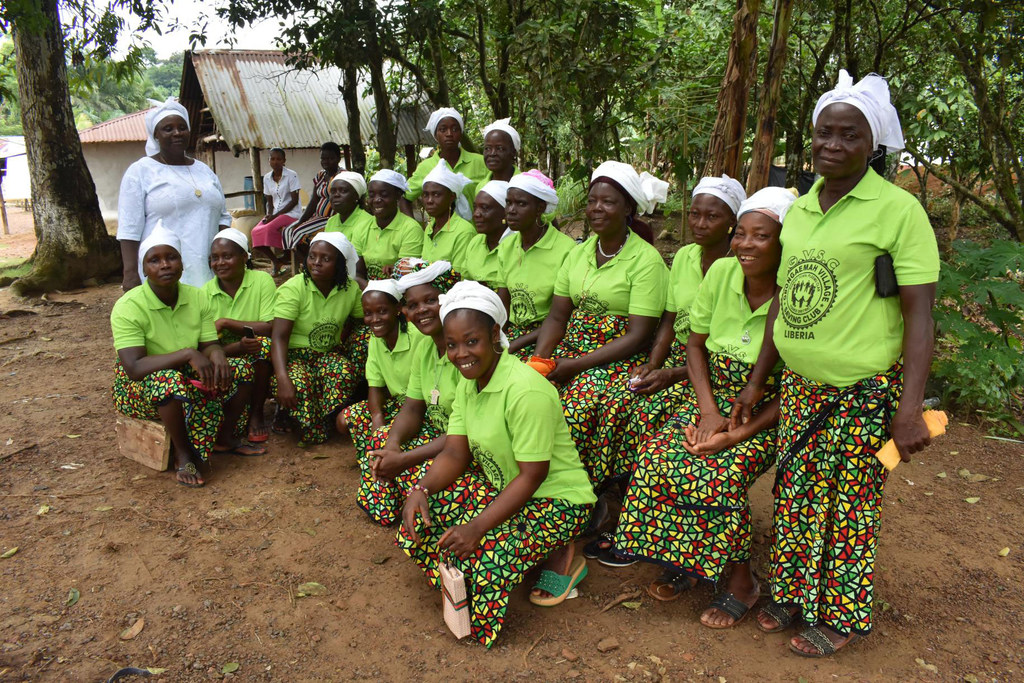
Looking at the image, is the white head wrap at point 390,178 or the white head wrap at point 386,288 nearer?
the white head wrap at point 386,288

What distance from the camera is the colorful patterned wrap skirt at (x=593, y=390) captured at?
11.5 feet

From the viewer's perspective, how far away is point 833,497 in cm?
270

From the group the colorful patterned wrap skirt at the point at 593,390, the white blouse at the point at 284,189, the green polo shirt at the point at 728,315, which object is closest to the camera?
the green polo shirt at the point at 728,315

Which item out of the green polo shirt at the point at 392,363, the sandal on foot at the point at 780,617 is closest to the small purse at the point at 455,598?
the sandal on foot at the point at 780,617

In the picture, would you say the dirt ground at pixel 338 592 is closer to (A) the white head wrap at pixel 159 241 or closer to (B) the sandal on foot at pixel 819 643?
(B) the sandal on foot at pixel 819 643

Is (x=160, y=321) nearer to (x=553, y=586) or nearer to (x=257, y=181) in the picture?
(x=553, y=586)

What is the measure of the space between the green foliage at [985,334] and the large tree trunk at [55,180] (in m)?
9.39

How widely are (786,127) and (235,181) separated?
15.9m

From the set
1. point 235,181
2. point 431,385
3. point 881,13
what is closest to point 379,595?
point 431,385

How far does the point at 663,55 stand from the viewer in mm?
6480

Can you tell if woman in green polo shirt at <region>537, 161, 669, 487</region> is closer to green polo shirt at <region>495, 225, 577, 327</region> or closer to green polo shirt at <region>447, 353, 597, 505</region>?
green polo shirt at <region>495, 225, 577, 327</region>

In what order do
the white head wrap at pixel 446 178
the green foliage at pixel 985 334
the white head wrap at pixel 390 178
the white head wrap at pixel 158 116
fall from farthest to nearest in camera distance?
the white head wrap at pixel 390 178 < the white head wrap at pixel 446 178 < the green foliage at pixel 985 334 < the white head wrap at pixel 158 116

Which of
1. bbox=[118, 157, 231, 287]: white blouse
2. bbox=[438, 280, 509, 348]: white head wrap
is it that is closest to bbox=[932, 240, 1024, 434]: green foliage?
bbox=[438, 280, 509, 348]: white head wrap

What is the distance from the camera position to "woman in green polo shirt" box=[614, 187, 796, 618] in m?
2.86
